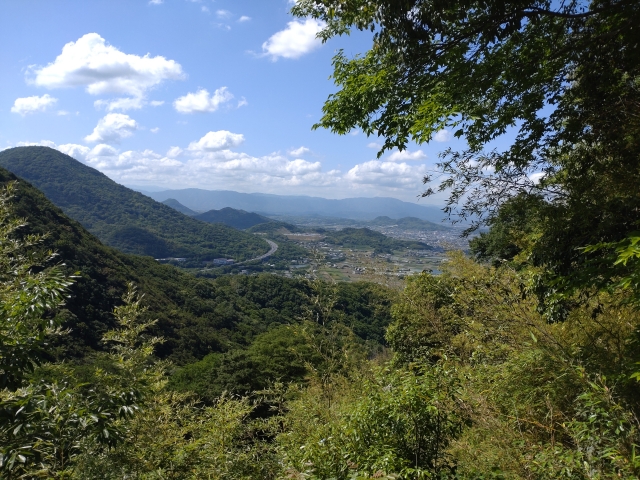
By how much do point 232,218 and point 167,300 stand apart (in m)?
149

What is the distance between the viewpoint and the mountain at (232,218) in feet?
564

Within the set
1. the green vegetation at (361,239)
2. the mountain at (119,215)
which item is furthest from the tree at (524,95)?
the mountain at (119,215)

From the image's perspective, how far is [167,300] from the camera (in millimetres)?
31891

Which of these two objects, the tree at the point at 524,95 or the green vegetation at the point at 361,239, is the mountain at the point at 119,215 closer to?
the green vegetation at the point at 361,239

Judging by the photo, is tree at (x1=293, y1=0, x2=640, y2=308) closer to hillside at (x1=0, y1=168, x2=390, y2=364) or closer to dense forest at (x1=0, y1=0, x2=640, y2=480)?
dense forest at (x1=0, y1=0, x2=640, y2=480)

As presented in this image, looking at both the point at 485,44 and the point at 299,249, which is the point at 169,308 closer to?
the point at 485,44

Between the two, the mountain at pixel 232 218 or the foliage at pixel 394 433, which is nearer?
the foliage at pixel 394 433

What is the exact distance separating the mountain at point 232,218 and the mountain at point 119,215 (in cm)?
6819

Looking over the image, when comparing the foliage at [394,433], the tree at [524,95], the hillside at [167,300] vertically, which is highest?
the tree at [524,95]

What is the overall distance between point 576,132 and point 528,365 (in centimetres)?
220

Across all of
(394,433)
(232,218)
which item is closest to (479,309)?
(394,433)

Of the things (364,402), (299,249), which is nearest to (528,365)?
(364,402)

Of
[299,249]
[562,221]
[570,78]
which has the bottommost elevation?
[299,249]

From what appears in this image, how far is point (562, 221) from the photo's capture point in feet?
9.44
